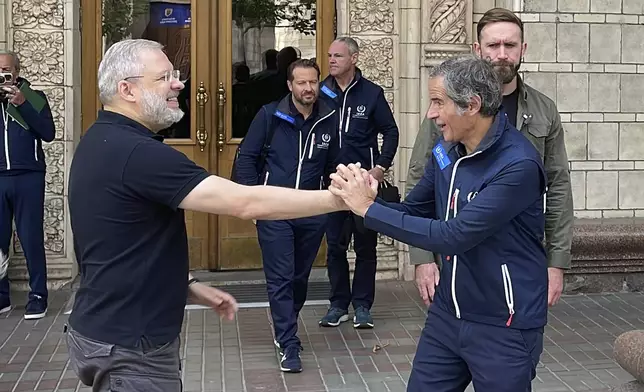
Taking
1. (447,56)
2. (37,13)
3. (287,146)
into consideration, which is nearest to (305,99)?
(287,146)

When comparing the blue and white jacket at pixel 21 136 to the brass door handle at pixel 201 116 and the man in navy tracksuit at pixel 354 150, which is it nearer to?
the brass door handle at pixel 201 116

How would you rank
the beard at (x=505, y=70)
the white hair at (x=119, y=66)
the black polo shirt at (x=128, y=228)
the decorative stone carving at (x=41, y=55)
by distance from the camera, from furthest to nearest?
1. the decorative stone carving at (x=41, y=55)
2. the beard at (x=505, y=70)
3. the white hair at (x=119, y=66)
4. the black polo shirt at (x=128, y=228)

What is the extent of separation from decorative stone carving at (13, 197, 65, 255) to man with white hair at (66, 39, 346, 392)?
516 centimetres

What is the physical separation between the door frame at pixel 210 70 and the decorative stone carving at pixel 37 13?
13.2 inches

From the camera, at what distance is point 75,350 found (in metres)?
3.11

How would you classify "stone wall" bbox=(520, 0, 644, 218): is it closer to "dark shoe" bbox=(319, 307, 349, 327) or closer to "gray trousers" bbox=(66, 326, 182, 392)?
"dark shoe" bbox=(319, 307, 349, 327)

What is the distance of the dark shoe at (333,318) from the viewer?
701 cm

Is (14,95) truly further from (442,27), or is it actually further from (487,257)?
(487,257)

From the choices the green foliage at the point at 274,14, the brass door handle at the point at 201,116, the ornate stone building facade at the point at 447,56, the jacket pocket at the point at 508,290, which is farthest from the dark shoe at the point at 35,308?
the jacket pocket at the point at 508,290

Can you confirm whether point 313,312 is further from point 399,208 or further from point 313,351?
point 399,208

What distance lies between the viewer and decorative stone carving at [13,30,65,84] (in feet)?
26.2

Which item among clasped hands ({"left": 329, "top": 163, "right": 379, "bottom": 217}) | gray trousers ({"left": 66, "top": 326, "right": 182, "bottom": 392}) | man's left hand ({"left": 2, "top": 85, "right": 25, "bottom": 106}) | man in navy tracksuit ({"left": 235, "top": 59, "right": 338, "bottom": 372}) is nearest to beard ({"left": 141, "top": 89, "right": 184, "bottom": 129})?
clasped hands ({"left": 329, "top": 163, "right": 379, "bottom": 217})

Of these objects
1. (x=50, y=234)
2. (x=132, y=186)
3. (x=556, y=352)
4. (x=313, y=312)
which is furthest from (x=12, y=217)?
(x=132, y=186)

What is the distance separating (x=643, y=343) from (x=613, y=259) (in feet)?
13.7
